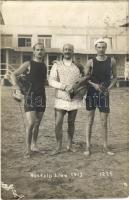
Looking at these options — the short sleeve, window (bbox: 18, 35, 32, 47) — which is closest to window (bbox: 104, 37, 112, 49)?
the short sleeve

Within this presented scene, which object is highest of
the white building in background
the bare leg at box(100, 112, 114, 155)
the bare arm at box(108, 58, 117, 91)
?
the white building in background

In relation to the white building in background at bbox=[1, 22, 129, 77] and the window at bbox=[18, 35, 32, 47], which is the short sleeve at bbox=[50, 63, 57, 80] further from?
the window at bbox=[18, 35, 32, 47]

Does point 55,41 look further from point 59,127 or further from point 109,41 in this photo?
point 59,127

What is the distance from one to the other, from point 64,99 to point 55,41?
0.31 meters

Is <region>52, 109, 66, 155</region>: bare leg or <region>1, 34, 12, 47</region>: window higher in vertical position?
<region>1, 34, 12, 47</region>: window

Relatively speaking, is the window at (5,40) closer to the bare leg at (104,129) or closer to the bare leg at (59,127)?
the bare leg at (59,127)

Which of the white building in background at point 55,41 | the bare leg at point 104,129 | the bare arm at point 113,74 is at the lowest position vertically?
the bare leg at point 104,129

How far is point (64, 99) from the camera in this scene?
6.59 feet

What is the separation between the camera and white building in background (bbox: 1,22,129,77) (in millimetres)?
1989

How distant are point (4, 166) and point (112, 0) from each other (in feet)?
3.51

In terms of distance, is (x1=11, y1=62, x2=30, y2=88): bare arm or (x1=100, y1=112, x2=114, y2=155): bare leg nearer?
(x1=11, y1=62, x2=30, y2=88): bare arm

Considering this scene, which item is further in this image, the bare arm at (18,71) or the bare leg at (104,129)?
the bare leg at (104,129)

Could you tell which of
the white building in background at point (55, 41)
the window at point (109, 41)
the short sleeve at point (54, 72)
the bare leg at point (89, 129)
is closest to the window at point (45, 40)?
the white building in background at point (55, 41)

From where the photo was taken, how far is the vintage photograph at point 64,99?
1.98 meters
